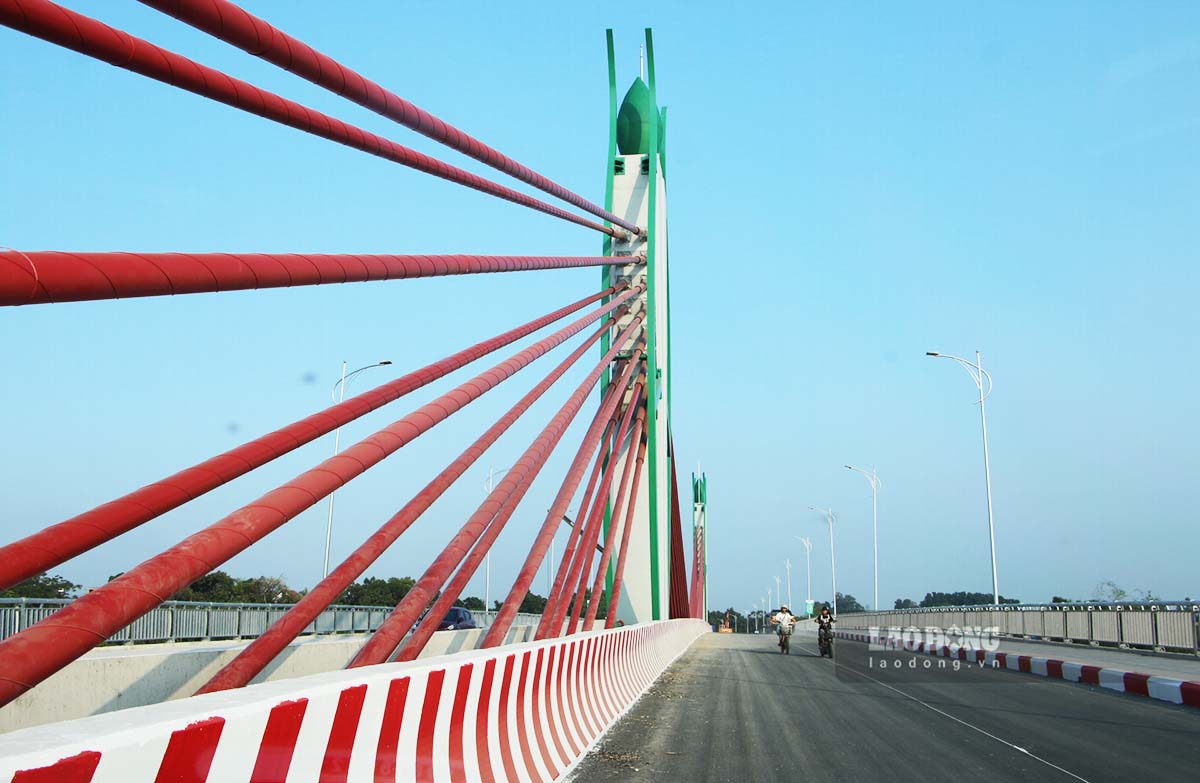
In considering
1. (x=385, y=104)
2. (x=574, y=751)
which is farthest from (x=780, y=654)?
(x=385, y=104)

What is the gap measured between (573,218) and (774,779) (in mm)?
10563

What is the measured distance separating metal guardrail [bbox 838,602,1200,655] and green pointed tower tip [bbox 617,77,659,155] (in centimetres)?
1689

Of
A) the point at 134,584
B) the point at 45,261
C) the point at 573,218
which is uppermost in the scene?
the point at 573,218

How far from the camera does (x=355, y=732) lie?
4.93 m

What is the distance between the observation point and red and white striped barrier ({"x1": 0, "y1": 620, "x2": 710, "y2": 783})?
10.4ft

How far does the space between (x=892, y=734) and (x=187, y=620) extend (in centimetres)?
1619

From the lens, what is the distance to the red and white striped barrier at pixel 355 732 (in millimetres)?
3177

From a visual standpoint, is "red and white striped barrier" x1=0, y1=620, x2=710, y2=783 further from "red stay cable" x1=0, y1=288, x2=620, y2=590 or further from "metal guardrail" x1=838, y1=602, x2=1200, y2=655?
"metal guardrail" x1=838, y1=602, x2=1200, y2=655

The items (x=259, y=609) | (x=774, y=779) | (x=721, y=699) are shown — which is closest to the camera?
(x=774, y=779)

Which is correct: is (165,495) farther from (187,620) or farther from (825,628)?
(825,628)

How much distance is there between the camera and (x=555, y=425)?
16.1m

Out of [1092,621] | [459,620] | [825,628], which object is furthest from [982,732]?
[459,620]

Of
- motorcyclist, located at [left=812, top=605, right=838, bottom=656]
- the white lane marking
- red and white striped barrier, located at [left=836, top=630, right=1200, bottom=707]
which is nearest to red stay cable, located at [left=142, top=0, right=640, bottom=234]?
the white lane marking

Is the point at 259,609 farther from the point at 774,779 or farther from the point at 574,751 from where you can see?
the point at 774,779
